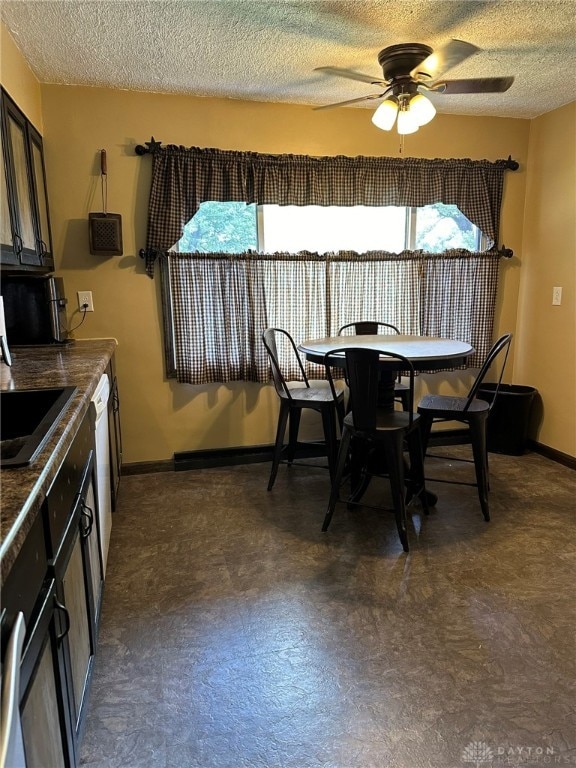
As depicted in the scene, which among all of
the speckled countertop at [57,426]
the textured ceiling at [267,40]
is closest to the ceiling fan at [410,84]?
the textured ceiling at [267,40]

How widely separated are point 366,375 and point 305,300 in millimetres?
1316

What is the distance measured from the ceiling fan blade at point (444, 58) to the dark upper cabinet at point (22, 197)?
1.83m

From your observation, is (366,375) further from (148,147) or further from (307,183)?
(148,147)

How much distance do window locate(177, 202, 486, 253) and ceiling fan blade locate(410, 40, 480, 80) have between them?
1090 millimetres

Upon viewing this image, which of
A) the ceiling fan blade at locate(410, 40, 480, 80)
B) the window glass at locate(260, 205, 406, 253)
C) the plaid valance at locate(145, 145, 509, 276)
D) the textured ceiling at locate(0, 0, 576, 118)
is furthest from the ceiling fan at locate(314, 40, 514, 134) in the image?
the window glass at locate(260, 205, 406, 253)

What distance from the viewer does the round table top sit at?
248cm

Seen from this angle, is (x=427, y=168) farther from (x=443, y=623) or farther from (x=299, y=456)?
(x=443, y=623)

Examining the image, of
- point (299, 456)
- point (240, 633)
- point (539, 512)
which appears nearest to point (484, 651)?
point (240, 633)

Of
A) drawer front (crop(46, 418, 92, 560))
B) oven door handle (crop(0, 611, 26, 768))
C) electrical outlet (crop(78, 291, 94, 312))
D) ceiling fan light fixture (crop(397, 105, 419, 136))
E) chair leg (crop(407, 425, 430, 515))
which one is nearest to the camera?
oven door handle (crop(0, 611, 26, 768))

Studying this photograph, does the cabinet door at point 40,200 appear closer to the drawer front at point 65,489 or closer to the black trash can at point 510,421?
the drawer front at point 65,489

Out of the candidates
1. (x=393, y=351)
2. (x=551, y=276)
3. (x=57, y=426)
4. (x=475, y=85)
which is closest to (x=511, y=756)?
(x=57, y=426)

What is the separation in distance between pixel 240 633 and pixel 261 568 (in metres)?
0.43

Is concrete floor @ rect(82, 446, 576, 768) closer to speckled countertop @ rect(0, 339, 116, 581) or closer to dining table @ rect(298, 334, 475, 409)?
dining table @ rect(298, 334, 475, 409)

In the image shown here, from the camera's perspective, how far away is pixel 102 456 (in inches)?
84.8
